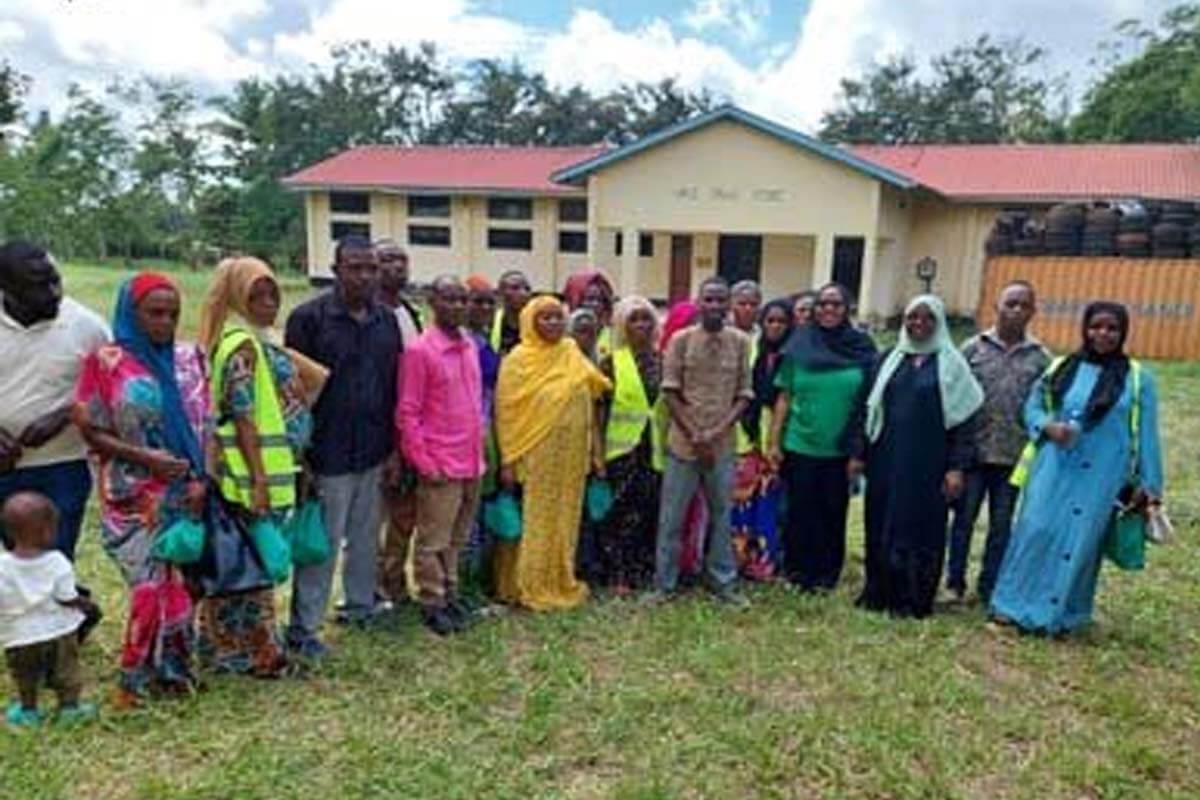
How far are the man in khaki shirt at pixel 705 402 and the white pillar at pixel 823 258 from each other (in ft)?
48.7

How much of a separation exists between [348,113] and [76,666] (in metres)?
39.1

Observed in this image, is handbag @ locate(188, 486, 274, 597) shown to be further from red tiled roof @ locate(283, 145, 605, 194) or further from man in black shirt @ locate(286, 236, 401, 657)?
red tiled roof @ locate(283, 145, 605, 194)

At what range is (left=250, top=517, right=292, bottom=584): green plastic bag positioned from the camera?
11.5 feet

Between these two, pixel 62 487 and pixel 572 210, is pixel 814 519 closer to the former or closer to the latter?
pixel 62 487

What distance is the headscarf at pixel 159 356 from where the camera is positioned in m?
3.22

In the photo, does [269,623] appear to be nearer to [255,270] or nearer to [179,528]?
[179,528]

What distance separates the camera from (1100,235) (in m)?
15.5

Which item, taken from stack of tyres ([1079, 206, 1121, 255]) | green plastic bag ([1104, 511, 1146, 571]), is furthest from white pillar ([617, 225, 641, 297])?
green plastic bag ([1104, 511, 1146, 571])

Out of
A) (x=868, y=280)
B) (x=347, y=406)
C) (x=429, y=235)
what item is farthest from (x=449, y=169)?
(x=347, y=406)

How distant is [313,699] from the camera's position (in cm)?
358

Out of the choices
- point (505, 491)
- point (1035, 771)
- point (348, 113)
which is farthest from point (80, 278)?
point (1035, 771)

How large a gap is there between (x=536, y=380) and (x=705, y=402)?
0.77 meters

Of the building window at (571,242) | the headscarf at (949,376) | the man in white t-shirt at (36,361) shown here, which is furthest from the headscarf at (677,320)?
the building window at (571,242)

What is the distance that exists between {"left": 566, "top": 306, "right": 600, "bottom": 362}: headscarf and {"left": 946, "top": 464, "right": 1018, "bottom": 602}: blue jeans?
181 cm
